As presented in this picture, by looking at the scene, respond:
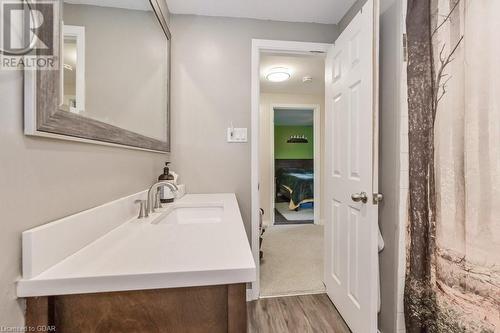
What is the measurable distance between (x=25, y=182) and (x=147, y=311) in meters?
0.45

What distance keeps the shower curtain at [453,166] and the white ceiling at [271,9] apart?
754mm

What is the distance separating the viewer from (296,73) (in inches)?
123

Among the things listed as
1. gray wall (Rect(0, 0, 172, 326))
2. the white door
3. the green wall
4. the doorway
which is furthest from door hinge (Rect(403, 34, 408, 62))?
the green wall

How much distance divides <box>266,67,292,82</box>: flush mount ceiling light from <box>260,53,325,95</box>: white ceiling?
5 cm

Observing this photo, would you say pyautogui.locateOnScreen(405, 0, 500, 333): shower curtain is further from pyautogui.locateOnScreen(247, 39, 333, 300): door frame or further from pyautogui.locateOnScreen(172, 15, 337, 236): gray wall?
pyautogui.locateOnScreen(172, 15, 337, 236): gray wall

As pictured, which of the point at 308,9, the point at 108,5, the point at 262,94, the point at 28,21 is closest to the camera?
the point at 28,21

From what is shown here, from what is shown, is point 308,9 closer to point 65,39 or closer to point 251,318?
point 65,39

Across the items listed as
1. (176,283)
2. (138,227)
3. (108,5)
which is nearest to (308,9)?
(108,5)

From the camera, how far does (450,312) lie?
3.49ft

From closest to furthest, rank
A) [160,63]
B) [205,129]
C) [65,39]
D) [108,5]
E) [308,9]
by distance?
[65,39] < [108,5] < [160,63] < [308,9] < [205,129]

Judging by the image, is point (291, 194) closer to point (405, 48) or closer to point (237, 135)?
point (237, 135)

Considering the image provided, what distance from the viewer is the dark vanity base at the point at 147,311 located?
1.90ft

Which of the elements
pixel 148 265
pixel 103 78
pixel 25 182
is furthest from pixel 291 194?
pixel 25 182

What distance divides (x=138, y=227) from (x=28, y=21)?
76 cm
